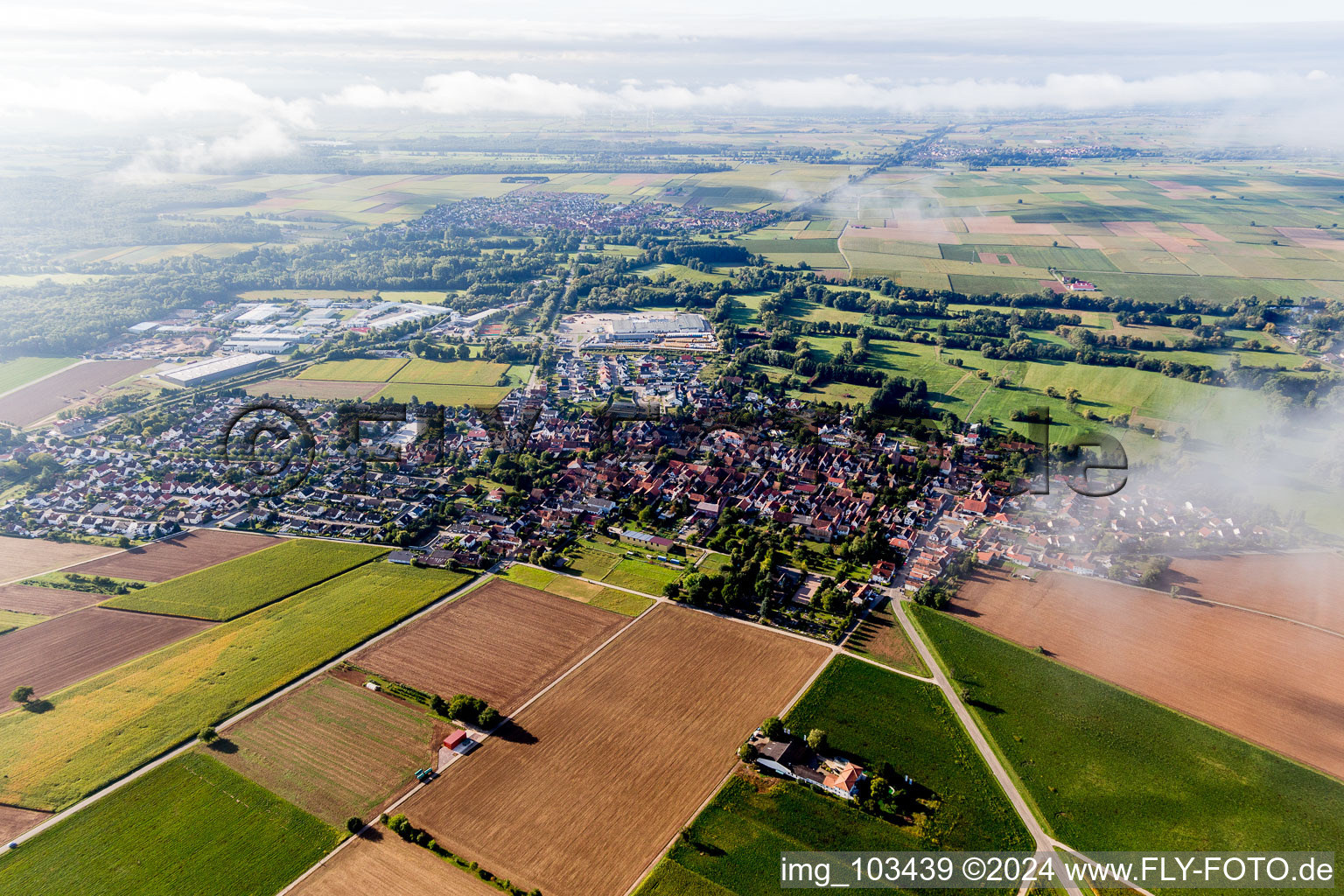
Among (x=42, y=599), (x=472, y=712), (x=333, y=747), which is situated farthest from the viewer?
(x=42, y=599)

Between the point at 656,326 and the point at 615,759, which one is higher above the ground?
the point at 656,326

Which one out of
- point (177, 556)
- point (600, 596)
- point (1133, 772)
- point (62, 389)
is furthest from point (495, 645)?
point (62, 389)

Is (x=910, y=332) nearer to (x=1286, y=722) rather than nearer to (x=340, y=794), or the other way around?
(x=1286, y=722)

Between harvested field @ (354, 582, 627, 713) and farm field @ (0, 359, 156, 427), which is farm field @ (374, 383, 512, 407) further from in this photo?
harvested field @ (354, 582, 627, 713)

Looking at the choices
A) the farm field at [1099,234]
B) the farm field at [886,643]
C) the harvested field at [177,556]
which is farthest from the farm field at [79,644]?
the farm field at [1099,234]

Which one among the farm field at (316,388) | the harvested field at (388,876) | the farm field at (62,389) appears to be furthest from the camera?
the farm field at (316,388)

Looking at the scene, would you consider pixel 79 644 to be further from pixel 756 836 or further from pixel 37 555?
pixel 756 836

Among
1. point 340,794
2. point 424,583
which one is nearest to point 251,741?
point 340,794

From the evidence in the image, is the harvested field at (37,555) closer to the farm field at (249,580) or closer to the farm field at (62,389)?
the farm field at (249,580)
